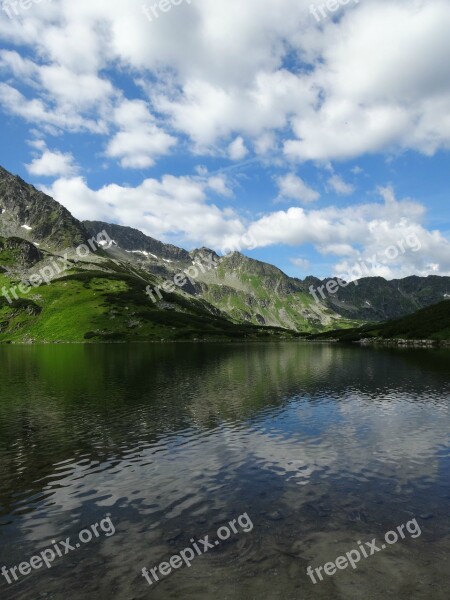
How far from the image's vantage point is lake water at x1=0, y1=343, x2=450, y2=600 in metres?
19.0

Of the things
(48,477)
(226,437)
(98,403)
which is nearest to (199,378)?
(98,403)

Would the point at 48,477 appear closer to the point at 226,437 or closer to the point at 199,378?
the point at 226,437

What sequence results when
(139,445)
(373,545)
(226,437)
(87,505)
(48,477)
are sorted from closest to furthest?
(373,545), (87,505), (48,477), (139,445), (226,437)

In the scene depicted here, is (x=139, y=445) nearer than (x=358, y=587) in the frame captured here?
No

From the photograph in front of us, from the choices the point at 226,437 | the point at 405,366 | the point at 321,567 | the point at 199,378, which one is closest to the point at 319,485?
the point at 321,567

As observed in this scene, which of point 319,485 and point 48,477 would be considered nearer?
point 319,485

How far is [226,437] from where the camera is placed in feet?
144

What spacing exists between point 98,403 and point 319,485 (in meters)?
41.7

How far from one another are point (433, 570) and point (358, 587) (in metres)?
4.19

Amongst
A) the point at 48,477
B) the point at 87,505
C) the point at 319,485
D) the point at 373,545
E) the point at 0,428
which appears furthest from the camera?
the point at 0,428

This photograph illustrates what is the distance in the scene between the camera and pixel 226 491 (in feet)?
96.7

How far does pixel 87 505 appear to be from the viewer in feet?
89.9

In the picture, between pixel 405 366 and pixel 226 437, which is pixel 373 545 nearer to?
pixel 226 437

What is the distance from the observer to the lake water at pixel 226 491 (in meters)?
19.0
